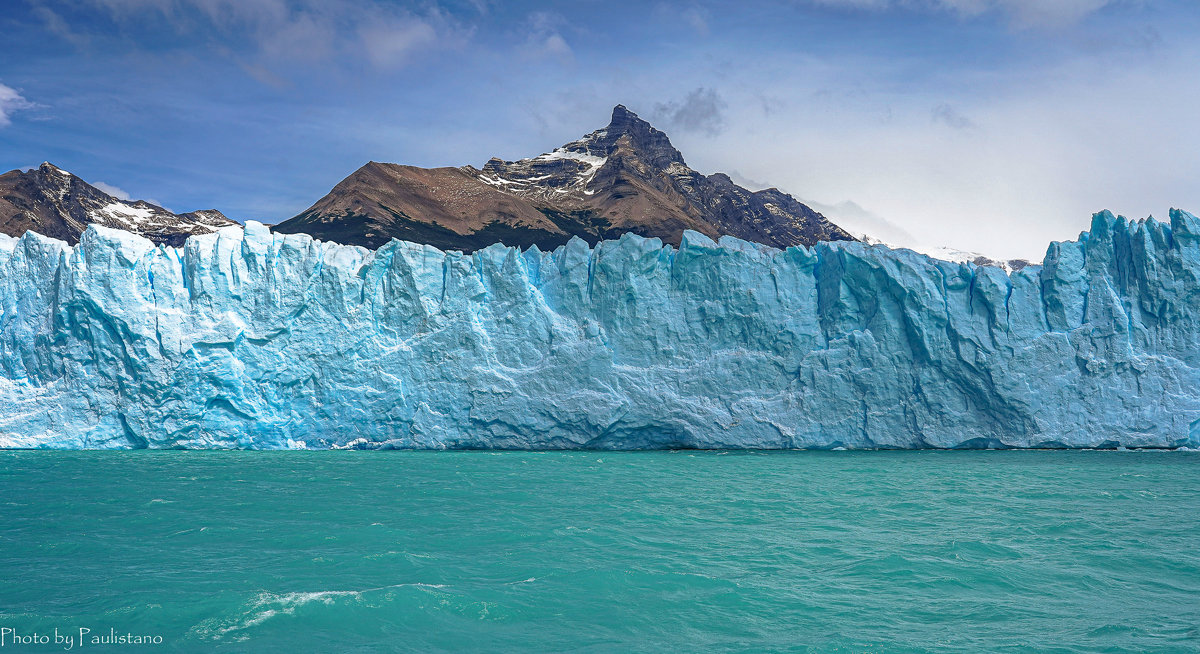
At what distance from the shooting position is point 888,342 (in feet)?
71.7

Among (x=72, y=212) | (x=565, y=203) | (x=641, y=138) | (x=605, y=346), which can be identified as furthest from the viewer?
(x=641, y=138)

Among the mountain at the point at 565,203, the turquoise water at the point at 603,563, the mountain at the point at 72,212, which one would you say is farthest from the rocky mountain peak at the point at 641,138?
the turquoise water at the point at 603,563

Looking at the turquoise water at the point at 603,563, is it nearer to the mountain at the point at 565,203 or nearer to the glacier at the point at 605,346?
the glacier at the point at 605,346

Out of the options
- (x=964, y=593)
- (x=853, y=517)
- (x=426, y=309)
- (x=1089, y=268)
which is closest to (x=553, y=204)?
(x=426, y=309)

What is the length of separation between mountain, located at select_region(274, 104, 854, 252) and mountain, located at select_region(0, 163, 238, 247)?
6.87 metres

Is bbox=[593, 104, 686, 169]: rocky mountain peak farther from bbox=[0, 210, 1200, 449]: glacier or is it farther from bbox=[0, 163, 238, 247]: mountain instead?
bbox=[0, 210, 1200, 449]: glacier

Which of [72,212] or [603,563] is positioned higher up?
[72,212]

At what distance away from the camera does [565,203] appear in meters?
57.9

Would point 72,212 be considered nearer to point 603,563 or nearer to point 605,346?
point 605,346

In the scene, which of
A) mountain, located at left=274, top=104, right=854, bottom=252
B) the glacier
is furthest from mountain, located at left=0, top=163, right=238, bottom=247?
the glacier

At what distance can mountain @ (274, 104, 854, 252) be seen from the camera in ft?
155

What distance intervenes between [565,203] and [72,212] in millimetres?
29451

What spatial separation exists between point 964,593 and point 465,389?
16.2m

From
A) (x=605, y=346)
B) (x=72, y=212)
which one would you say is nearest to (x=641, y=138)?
(x=72, y=212)
